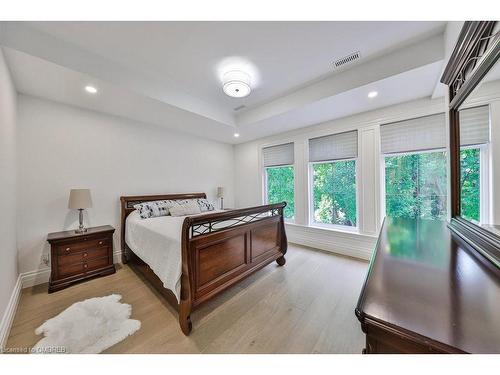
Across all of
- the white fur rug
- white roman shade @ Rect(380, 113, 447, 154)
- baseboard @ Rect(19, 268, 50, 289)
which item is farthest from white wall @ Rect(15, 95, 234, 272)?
white roman shade @ Rect(380, 113, 447, 154)

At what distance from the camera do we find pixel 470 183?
135 centimetres

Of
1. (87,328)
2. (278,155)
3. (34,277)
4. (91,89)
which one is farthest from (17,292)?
(278,155)

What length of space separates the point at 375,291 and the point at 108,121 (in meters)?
3.89

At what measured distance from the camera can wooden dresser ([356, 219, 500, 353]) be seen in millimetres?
475

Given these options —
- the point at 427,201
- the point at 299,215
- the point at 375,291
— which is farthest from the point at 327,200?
the point at 375,291

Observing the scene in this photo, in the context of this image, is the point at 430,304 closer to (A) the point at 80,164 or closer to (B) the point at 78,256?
(B) the point at 78,256

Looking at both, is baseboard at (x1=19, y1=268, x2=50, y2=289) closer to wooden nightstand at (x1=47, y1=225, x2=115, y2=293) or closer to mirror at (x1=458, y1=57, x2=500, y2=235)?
wooden nightstand at (x1=47, y1=225, x2=115, y2=293)

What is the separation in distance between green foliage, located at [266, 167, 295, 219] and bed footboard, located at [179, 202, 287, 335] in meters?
1.53

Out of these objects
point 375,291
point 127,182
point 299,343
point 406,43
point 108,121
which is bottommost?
point 299,343

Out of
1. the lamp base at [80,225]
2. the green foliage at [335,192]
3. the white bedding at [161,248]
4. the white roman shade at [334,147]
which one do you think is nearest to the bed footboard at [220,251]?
the white bedding at [161,248]

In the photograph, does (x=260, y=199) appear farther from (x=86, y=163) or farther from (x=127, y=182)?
(x=86, y=163)

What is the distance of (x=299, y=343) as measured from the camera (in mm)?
1489

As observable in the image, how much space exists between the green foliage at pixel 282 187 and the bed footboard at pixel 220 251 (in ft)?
5.02

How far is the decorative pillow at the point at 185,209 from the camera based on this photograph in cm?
327
